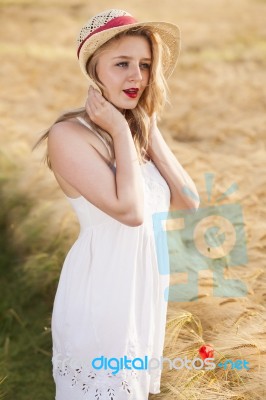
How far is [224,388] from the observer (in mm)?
2490

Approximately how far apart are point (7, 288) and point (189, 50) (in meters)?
4.64

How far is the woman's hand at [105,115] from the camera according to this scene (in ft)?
7.22

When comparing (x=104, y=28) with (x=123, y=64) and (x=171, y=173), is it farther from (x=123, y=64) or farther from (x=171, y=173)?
(x=171, y=173)

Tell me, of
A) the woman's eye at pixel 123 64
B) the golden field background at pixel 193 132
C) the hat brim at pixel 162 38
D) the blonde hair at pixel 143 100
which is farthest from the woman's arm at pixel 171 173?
the golden field background at pixel 193 132

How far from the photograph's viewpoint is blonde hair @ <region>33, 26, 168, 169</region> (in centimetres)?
226

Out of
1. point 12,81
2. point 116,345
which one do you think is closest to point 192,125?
point 12,81

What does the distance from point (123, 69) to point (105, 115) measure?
15 cm

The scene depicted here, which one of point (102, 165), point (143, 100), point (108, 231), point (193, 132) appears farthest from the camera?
point (193, 132)

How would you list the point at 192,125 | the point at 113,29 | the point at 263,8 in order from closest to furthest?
the point at 113,29 < the point at 192,125 < the point at 263,8

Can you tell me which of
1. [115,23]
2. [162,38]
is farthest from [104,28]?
[162,38]

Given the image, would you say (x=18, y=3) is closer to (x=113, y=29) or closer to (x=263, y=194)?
(x=263, y=194)

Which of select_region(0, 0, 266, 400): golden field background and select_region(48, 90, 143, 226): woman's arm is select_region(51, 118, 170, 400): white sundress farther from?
select_region(0, 0, 266, 400): golden field background

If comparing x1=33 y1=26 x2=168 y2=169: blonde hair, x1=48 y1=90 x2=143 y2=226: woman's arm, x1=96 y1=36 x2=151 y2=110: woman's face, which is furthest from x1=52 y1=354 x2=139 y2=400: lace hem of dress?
x1=96 y1=36 x2=151 y2=110: woman's face

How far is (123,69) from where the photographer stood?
2.23 metres
